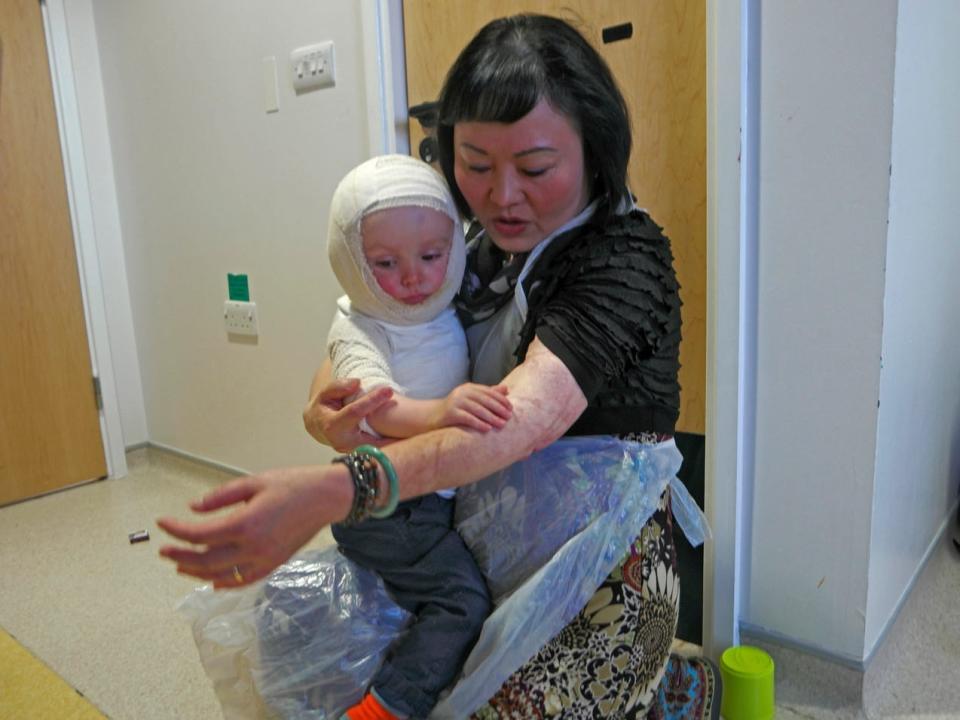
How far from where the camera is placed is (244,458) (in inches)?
99.3

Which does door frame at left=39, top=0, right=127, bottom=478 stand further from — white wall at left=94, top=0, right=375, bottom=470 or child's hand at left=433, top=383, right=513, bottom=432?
child's hand at left=433, top=383, right=513, bottom=432

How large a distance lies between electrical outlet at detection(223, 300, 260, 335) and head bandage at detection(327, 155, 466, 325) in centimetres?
141

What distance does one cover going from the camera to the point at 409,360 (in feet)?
3.33

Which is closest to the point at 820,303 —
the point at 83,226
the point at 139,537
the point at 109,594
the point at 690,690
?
the point at 690,690

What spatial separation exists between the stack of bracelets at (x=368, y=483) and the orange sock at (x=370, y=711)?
14.9 inches

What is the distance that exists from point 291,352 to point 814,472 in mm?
1550

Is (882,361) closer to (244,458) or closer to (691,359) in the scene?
(691,359)

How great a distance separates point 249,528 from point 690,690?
2.98 ft

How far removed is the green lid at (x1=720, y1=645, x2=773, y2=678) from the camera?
127 cm

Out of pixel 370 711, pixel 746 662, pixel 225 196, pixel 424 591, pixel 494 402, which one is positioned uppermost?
pixel 225 196

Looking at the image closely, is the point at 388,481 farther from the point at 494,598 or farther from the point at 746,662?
the point at 746,662

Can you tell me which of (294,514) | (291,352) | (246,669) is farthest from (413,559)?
(291,352)

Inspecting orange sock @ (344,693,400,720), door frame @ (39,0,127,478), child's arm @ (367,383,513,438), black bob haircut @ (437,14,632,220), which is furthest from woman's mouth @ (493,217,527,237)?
door frame @ (39,0,127,478)

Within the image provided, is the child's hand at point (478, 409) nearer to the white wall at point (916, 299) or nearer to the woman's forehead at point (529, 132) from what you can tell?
the woman's forehead at point (529, 132)
